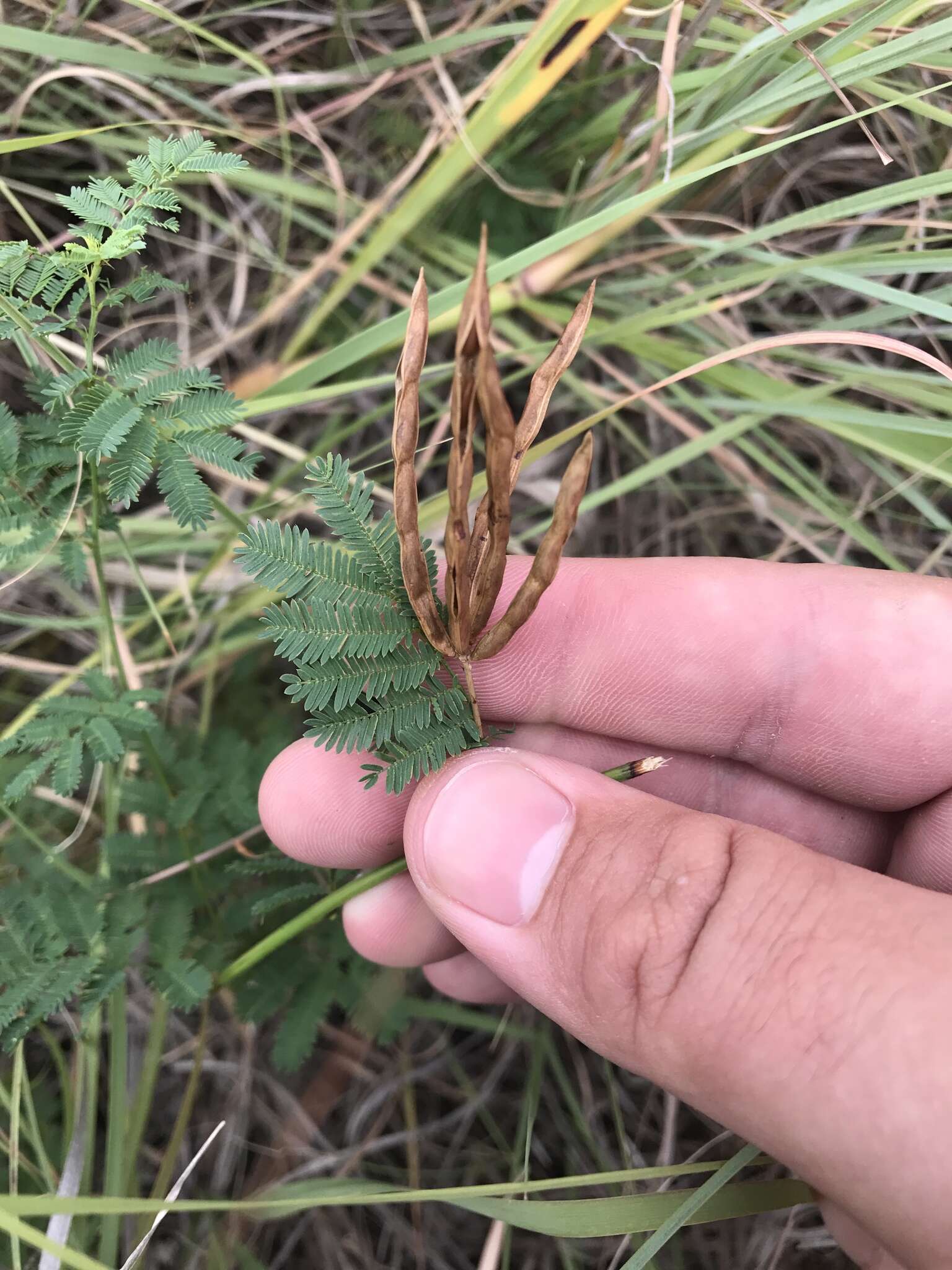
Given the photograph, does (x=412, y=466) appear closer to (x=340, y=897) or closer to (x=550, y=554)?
(x=550, y=554)

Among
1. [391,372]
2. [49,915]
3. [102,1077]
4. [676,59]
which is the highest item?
[676,59]

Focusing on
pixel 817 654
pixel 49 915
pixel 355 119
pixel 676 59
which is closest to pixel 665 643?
pixel 817 654

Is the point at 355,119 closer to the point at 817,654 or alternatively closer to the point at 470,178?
the point at 470,178

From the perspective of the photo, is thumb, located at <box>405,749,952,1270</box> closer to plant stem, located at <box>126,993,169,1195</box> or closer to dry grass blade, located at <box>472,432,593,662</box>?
dry grass blade, located at <box>472,432,593,662</box>

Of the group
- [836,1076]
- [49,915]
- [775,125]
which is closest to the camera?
[836,1076]

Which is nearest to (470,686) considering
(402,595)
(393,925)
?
(402,595)

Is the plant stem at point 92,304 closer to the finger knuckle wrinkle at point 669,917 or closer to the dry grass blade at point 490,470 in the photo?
the dry grass blade at point 490,470
